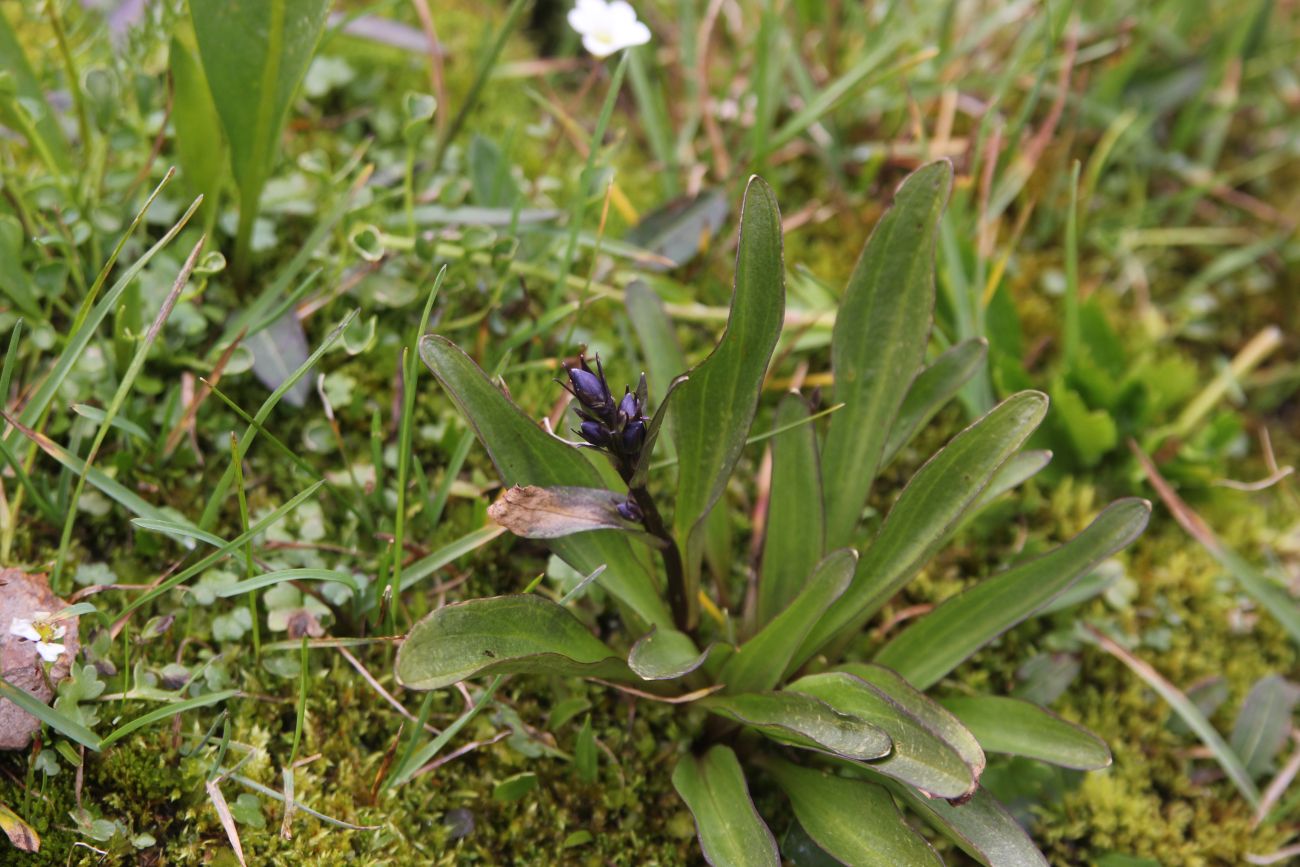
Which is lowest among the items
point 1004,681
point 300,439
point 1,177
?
point 1004,681

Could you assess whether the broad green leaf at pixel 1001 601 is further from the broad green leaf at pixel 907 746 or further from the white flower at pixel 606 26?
the white flower at pixel 606 26

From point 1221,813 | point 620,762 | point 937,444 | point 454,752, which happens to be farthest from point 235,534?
point 1221,813

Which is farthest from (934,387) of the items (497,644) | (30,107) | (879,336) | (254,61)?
(30,107)

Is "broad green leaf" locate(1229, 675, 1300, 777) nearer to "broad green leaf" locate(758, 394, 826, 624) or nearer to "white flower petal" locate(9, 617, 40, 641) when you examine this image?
"broad green leaf" locate(758, 394, 826, 624)

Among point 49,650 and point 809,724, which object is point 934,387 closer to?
point 809,724

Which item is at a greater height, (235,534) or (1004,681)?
(235,534)

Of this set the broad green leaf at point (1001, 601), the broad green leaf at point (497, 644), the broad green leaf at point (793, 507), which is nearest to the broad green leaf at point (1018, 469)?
the broad green leaf at point (1001, 601)

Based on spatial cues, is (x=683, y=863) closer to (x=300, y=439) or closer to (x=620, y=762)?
(x=620, y=762)
